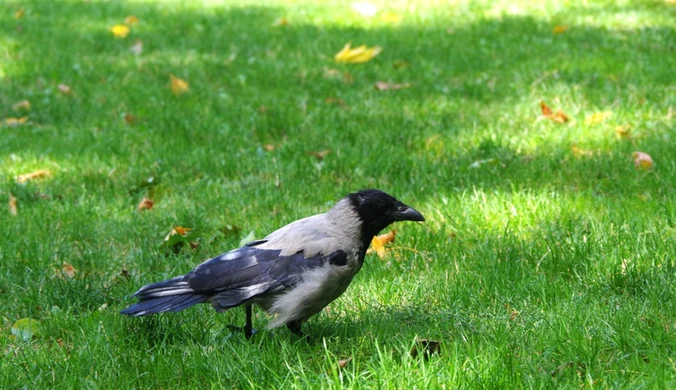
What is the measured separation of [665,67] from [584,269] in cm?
425

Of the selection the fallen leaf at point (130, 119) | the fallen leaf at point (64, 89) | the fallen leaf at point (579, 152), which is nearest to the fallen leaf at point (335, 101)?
the fallen leaf at point (130, 119)

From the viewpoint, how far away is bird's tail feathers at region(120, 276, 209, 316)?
332cm

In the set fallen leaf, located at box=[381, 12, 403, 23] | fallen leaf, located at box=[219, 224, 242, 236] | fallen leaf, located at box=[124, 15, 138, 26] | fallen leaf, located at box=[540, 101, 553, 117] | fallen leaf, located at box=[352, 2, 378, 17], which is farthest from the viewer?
fallen leaf, located at box=[124, 15, 138, 26]

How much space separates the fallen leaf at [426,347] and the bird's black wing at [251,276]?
432 mm

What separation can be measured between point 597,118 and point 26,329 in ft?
13.8

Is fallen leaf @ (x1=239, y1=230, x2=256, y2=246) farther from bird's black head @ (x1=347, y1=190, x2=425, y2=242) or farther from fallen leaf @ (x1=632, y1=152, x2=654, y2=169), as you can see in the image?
fallen leaf @ (x1=632, y1=152, x2=654, y2=169)

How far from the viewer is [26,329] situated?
3598 millimetres

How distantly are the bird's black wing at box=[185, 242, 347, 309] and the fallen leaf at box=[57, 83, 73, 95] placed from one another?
4.89 meters

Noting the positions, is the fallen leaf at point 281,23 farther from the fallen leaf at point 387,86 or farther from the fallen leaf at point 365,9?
the fallen leaf at point 387,86

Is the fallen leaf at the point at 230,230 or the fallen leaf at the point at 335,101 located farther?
the fallen leaf at the point at 335,101

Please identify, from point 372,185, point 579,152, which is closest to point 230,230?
point 372,185

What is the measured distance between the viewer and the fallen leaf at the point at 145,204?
525 centimetres

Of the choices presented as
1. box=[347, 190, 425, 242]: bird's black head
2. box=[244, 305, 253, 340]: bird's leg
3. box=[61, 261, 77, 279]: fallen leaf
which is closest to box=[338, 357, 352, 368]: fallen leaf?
box=[244, 305, 253, 340]: bird's leg

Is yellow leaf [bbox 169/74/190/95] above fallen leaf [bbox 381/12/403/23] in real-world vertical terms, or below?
above
